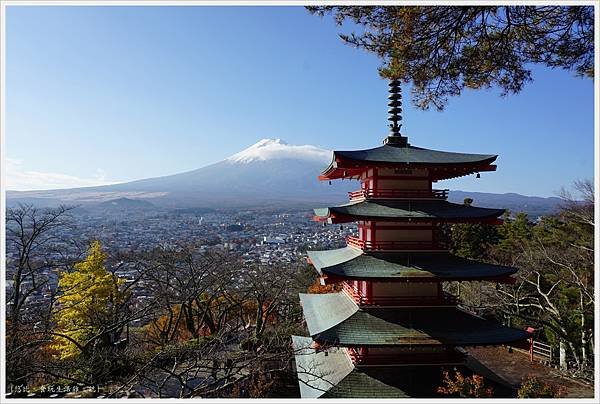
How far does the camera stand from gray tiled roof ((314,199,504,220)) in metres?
8.04

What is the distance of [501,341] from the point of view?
24.4ft

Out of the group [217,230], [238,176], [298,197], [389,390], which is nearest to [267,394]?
[389,390]

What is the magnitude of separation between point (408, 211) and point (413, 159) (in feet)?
3.62

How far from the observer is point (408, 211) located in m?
8.22

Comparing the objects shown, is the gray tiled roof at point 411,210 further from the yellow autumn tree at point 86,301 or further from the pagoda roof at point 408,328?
the yellow autumn tree at point 86,301

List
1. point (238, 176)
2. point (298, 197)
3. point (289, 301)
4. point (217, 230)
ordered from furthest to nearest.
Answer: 1. point (238, 176)
2. point (298, 197)
3. point (217, 230)
4. point (289, 301)

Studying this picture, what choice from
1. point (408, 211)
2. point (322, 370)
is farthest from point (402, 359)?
point (408, 211)

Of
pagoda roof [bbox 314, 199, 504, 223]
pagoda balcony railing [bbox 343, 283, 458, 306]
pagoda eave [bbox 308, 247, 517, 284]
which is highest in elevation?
pagoda roof [bbox 314, 199, 504, 223]

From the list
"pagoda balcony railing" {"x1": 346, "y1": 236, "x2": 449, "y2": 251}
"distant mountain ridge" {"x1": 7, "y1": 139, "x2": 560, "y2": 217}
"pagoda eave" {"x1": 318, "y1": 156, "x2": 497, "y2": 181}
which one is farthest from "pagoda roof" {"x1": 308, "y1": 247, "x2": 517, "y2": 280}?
"distant mountain ridge" {"x1": 7, "y1": 139, "x2": 560, "y2": 217}

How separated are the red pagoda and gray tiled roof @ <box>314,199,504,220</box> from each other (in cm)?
2

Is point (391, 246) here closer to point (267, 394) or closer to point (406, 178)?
point (406, 178)

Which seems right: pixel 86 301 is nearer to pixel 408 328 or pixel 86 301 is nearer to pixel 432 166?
pixel 408 328

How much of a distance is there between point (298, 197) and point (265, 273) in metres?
75.5

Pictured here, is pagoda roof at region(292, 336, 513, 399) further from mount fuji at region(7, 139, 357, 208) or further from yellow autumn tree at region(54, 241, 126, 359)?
mount fuji at region(7, 139, 357, 208)
